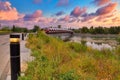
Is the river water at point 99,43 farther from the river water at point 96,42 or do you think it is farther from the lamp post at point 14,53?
the lamp post at point 14,53

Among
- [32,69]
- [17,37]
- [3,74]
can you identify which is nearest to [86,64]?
[32,69]

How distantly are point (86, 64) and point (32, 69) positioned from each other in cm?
217

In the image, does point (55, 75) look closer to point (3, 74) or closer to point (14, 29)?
point (3, 74)

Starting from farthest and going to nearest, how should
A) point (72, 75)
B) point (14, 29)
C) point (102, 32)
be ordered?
point (14, 29)
point (102, 32)
point (72, 75)

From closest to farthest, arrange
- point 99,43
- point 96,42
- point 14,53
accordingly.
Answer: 1. point 14,53
2. point 99,43
3. point 96,42

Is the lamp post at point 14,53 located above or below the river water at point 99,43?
Answer: above

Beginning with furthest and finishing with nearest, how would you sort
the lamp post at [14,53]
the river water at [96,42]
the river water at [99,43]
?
the river water at [96,42] < the river water at [99,43] < the lamp post at [14,53]

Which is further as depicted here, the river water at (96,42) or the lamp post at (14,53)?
the river water at (96,42)

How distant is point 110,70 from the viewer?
34.0 ft

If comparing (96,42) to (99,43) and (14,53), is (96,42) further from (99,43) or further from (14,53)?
(14,53)

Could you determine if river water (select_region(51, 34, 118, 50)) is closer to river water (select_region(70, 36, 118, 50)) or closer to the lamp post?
river water (select_region(70, 36, 118, 50))

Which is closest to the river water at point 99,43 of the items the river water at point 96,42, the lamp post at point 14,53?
the river water at point 96,42

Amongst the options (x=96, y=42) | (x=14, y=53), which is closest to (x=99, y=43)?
(x=96, y=42)

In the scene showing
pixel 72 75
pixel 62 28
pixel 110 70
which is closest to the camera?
pixel 72 75
